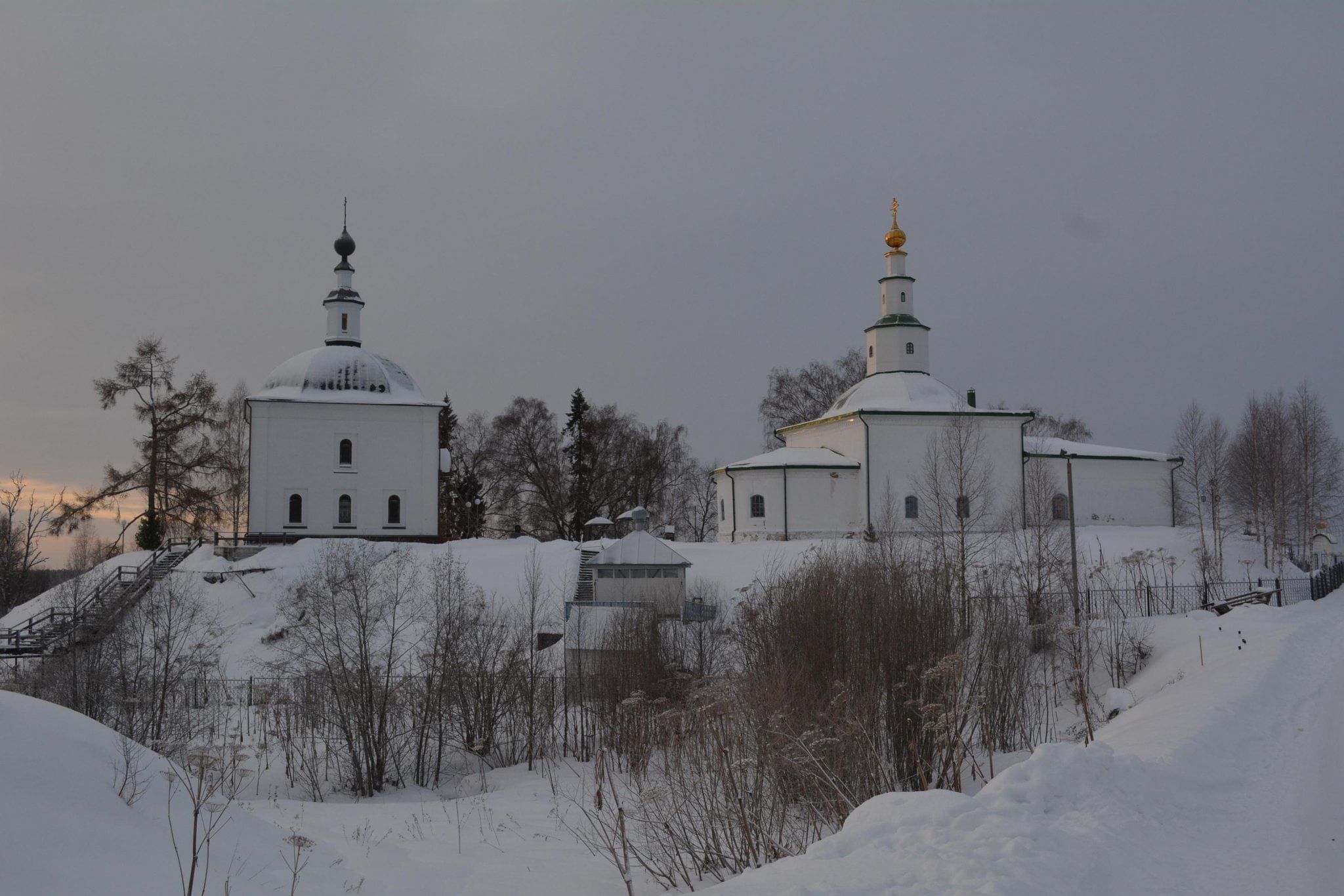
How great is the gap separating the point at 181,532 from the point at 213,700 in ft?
64.0

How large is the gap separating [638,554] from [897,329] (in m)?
20.4

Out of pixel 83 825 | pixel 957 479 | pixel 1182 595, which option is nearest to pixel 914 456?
pixel 957 479

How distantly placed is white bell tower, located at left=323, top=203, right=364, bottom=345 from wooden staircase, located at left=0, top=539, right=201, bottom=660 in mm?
10779

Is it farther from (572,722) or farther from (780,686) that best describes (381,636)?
(780,686)

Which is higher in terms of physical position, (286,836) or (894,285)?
(894,285)

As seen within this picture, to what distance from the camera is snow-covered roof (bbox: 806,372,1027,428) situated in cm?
3741

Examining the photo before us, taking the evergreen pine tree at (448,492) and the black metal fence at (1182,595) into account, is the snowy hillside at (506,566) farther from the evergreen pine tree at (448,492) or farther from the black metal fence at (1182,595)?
the evergreen pine tree at (448,492)

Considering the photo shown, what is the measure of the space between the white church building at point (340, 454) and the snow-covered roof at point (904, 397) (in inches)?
643

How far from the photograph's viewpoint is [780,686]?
11.2m

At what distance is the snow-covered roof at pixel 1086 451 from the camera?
3878 centimetres

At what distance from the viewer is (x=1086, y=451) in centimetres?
3962

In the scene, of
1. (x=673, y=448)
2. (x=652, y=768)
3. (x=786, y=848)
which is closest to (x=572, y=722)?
(x=652, y=768)

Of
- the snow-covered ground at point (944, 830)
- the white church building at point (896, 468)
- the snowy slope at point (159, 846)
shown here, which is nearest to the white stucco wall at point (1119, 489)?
the white church building at point (896, 468)

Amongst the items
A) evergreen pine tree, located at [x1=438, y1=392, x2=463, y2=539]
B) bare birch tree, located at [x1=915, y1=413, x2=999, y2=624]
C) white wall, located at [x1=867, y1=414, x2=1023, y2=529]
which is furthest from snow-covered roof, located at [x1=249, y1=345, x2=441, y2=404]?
bare birch tree, located at [x1=915, y1=413, x2=999, y2=624]
